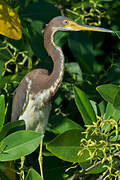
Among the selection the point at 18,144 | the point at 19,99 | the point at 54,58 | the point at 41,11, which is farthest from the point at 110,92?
the point at 41,11

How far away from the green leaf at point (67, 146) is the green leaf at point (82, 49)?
974 millimetres

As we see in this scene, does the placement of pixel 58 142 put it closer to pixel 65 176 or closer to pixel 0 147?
pixel 0 147

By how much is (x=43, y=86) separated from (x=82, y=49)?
49cm

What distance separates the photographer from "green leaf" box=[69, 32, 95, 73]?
2580 mm

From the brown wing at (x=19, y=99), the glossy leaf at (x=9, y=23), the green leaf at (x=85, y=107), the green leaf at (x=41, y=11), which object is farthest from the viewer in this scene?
the green leaf at (x=41, y=11)

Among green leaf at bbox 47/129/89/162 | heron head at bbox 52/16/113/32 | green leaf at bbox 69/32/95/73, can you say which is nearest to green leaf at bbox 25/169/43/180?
green leaf at bbox 47/129/89/162

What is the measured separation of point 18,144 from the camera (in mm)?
1631

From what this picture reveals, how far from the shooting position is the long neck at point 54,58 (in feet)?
7.09

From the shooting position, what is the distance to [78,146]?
5.46 ft

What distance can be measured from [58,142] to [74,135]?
4.4 inches

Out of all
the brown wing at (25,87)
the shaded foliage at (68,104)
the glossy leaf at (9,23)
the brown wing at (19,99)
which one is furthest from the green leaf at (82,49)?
the glossy leaf at (9,23)

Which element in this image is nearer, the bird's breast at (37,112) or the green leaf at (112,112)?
the green leaf at (112,112)

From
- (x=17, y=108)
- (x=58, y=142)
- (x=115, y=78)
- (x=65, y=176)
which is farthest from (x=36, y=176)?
(x=115, y=78)

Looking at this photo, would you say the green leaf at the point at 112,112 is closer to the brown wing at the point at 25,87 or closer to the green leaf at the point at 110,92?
the green leaf at the point at 110,92
